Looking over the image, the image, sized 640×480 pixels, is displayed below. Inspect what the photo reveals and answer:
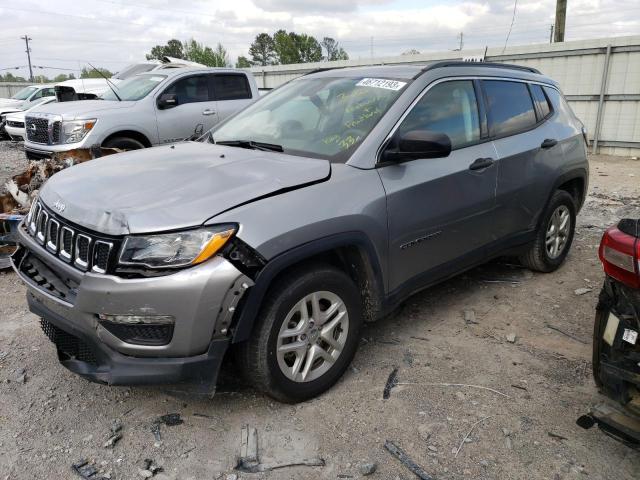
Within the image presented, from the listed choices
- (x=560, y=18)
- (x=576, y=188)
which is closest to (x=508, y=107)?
(x=576, y=188)

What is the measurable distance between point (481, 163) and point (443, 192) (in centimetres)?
50

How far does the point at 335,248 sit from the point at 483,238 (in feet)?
5.01

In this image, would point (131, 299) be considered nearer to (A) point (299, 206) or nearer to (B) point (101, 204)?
(B) point (101, 204)

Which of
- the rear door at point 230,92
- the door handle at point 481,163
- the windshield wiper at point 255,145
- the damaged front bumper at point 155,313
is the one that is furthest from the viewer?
the rear door at point 230,92

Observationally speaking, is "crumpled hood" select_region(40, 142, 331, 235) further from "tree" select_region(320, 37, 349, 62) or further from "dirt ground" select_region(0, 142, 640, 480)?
"tree" select_region(320, 37, 349, 62)

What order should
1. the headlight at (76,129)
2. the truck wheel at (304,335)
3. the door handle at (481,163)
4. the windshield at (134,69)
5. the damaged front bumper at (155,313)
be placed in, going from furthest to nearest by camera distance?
the windshield at (134,69) < the headlight at (76,129) < the door handle at (481,163) < the truck wheel at (304,335) < the damaged front bumper at (155,313)

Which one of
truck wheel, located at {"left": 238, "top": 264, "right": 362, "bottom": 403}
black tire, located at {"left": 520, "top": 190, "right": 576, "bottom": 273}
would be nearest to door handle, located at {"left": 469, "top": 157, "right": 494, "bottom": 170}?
black tire, located at {"left": 520, "top": 190, "right": 576, "bottom": 273}

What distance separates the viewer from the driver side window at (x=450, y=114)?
3.37 meters

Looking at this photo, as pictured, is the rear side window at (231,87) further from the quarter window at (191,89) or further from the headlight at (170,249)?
the headlight at (170,249)

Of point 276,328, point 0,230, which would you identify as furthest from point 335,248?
point 0,230

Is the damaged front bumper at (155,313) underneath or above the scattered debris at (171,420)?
above

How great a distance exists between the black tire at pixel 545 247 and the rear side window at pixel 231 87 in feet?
19.9

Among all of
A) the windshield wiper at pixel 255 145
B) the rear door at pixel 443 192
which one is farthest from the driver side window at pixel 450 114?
the windshield wiper at pixel 255 145

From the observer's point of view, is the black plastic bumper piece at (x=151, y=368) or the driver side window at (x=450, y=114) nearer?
the black plastic bumper piece at (x=151, y=368)
